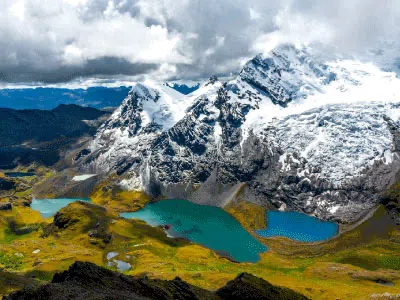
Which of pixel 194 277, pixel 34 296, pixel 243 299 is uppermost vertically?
pixel 34 296

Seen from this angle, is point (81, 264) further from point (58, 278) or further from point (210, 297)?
point (210, 297)

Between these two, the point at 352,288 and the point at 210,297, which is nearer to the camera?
the point at 210,297

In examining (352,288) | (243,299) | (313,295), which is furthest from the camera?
(352,288)

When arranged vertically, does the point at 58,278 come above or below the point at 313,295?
above

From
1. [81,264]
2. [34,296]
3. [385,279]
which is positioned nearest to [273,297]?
[81,264]

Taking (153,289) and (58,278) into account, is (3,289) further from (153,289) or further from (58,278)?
(153,289)

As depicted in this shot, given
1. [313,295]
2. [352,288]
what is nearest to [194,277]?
[313,295]

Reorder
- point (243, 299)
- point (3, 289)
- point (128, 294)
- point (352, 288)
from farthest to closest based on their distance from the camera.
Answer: point (352, 288), point (3, 289), point (243, 299), point (128, 294)
